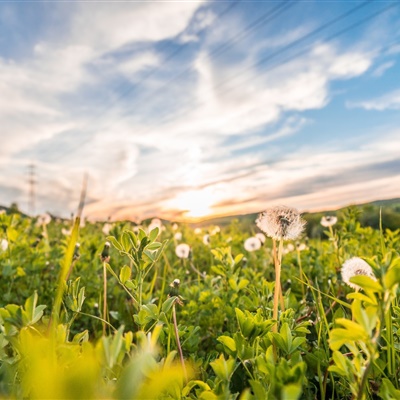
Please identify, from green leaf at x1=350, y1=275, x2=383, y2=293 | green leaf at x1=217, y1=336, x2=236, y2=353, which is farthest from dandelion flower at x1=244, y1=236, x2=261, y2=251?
green leaf at x1=350, y1=275, x2=383, y2=293

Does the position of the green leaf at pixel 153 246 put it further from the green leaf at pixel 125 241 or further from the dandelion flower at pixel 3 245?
the dandelion flower at pixel 3 245

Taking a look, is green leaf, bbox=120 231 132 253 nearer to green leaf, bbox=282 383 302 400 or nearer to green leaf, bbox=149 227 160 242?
green leaf, bbox=149 227 160 242

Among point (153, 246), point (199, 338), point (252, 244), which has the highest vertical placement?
point (153, 246)

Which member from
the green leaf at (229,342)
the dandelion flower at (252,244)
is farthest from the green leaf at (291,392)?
the dandelion flower at (252,244)

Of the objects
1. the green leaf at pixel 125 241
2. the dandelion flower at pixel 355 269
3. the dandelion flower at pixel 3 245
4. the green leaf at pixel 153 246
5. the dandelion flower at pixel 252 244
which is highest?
the dandelion flower at pixel 3 245

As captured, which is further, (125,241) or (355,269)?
(355,269)

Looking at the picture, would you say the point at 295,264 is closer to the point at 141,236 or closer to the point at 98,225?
the point at 141,236

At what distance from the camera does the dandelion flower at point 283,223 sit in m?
2.01

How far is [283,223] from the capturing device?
201cm

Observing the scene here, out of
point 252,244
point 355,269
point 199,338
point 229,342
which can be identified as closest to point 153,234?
point 229,342

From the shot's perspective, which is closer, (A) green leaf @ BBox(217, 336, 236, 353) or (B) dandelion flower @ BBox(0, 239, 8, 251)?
(A) green leaf @ BBox(217, 336, 236, 353)

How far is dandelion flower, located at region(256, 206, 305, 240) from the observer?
6.59ft

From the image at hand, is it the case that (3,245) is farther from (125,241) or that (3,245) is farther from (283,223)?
(283,223)

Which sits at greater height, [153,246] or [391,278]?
[153,246]
